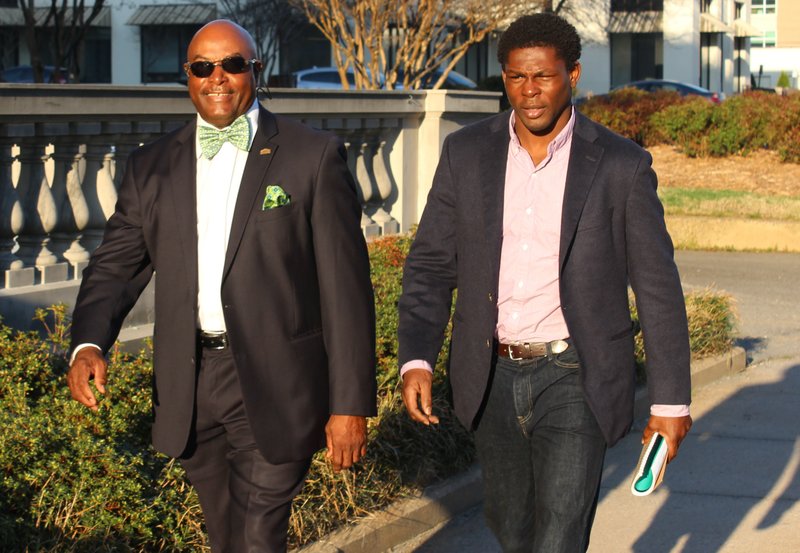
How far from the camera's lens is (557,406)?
3.97 meters

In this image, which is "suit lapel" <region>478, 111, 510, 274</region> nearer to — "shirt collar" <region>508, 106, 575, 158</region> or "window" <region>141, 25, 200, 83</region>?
"shirt collar" <region>508, 106, 575, 158</region>

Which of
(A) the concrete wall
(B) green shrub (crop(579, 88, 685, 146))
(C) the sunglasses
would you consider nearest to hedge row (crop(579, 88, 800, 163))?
(B) green shrub (crop(579, 88, 685, 146))

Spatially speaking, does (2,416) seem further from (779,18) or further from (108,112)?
(779,18)

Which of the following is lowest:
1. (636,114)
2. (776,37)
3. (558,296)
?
(558,296)

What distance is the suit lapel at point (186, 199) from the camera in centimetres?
384

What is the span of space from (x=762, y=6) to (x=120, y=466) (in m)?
101

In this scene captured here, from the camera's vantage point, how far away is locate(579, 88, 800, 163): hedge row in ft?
72.6

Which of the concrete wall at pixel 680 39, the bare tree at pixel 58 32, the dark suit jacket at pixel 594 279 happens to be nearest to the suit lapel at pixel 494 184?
the dark suit jacket at pixel 594 279

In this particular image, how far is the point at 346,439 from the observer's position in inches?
152

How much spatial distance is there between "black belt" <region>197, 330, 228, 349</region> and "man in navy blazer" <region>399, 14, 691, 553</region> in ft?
1.96

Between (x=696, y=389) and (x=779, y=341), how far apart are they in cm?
206

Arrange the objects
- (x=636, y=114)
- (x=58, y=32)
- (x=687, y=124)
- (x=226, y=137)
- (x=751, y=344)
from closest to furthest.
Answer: (x=226, y=137) < (x=751, y=344) < (x=687, y=124) < (x=58, y=32) < (x=636, y=114)

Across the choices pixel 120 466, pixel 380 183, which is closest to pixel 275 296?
pixel 120 466

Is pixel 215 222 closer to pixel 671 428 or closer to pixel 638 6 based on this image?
pixel 671 428
